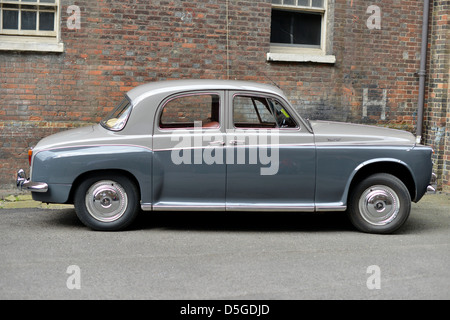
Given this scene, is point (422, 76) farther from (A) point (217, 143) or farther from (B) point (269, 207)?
(A) point (217, 143)

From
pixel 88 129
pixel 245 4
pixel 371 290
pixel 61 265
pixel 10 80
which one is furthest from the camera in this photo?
pixel 245 4

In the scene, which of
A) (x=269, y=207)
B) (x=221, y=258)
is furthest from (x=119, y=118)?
(x=221, y=258)

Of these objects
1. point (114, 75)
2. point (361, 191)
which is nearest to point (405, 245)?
point (361, 191)

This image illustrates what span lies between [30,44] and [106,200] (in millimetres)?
3793

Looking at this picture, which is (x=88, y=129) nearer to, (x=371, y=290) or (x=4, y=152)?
(x=4, y=152)

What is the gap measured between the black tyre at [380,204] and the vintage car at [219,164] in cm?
1

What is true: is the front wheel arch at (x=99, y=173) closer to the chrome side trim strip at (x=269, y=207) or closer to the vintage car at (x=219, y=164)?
the vintage car at (x=219, y=164)

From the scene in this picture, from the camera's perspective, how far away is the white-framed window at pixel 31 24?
10.1 meters

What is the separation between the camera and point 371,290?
5348 mm

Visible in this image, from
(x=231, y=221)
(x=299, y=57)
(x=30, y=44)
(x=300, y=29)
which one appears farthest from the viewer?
(x=300, y=29)

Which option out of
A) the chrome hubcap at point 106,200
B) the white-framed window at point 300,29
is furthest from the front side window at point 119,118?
the white-framed window at point 300,29

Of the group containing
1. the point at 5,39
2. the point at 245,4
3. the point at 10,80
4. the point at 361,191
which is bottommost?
the point at 361,191

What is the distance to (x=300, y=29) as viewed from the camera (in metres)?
11.4

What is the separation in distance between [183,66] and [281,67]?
169 cm
